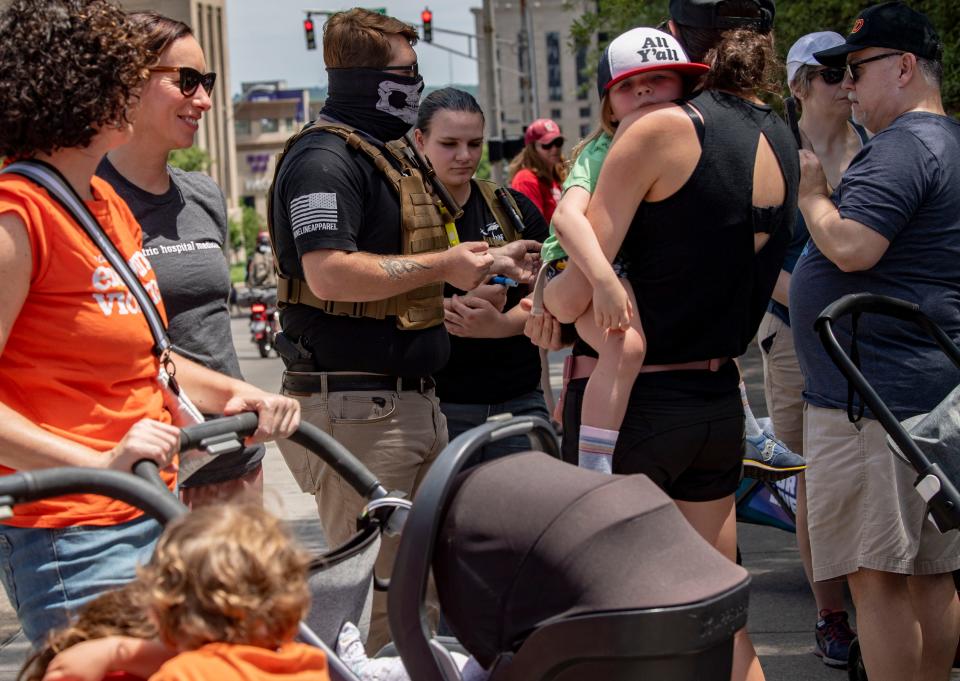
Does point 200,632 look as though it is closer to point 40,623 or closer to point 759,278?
point 40,623

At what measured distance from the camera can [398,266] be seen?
3.82 m

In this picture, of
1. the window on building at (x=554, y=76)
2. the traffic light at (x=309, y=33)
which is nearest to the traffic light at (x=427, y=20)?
the traffic light at (x=309, y=33)

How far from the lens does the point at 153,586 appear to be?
2072 millimetres

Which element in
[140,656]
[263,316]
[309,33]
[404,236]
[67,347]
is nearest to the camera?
[140,656]

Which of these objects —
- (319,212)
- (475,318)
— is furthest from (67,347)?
(475,318)

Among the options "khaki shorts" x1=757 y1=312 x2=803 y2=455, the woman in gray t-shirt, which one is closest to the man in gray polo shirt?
"khaki shorts" x1=757 y1=312 x2=803 y2=455

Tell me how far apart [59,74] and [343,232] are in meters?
1.23

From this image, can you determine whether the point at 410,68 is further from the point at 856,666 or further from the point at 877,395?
the point at 856,666

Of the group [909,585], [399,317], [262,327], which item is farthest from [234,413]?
[262,327]

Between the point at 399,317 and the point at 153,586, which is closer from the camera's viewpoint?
the point at 153,586

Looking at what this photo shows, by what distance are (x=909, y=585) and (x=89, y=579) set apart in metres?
2.45

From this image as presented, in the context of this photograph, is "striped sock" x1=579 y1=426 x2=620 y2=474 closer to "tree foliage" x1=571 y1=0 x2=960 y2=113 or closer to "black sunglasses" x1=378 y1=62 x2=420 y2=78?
"black sunglasses" x1=378 y1=62 x2=420 y2=78

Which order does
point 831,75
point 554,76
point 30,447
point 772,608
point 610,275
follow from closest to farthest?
point 30,447 → point 610,275 → point 831,75 → point 772,608 → point 554,76

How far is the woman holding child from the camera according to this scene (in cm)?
331
